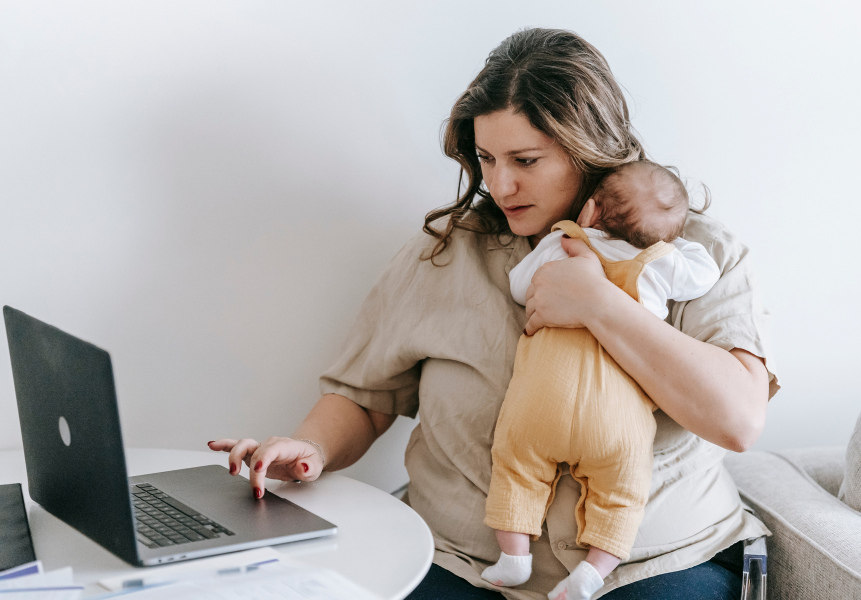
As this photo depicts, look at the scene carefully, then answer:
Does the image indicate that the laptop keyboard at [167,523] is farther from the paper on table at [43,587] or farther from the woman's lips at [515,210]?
the woman's lips at [515,210]

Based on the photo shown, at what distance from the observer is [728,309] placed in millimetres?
1171

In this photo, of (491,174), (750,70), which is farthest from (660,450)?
(750,70)

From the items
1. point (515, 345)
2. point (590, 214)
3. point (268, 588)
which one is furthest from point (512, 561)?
point (590, 214)

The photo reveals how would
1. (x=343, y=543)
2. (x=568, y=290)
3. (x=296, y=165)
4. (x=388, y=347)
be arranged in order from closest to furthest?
(x=343, y=543) < (x=568, y=290) < (x=388, y=347) < (x=296, y=165)

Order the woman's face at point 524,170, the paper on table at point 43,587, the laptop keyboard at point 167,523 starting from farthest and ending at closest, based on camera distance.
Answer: the woman's face at point 524,170, the laptop keyboard at point 167,523, the paper on table at point 43,587

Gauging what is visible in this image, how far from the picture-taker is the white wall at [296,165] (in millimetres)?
1332

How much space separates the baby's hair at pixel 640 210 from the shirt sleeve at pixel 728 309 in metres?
0.10

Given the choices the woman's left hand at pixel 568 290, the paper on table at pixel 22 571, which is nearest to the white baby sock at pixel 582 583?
the woman's left hand at pixel 568 290

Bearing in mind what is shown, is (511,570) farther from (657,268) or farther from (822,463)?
(822,463)

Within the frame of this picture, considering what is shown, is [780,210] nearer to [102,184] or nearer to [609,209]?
[609,209]

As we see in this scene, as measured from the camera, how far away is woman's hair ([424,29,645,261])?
47.8 inches

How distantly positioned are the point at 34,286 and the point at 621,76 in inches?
53.1

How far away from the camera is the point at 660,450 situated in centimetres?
120

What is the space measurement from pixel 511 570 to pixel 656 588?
0.78 feet
